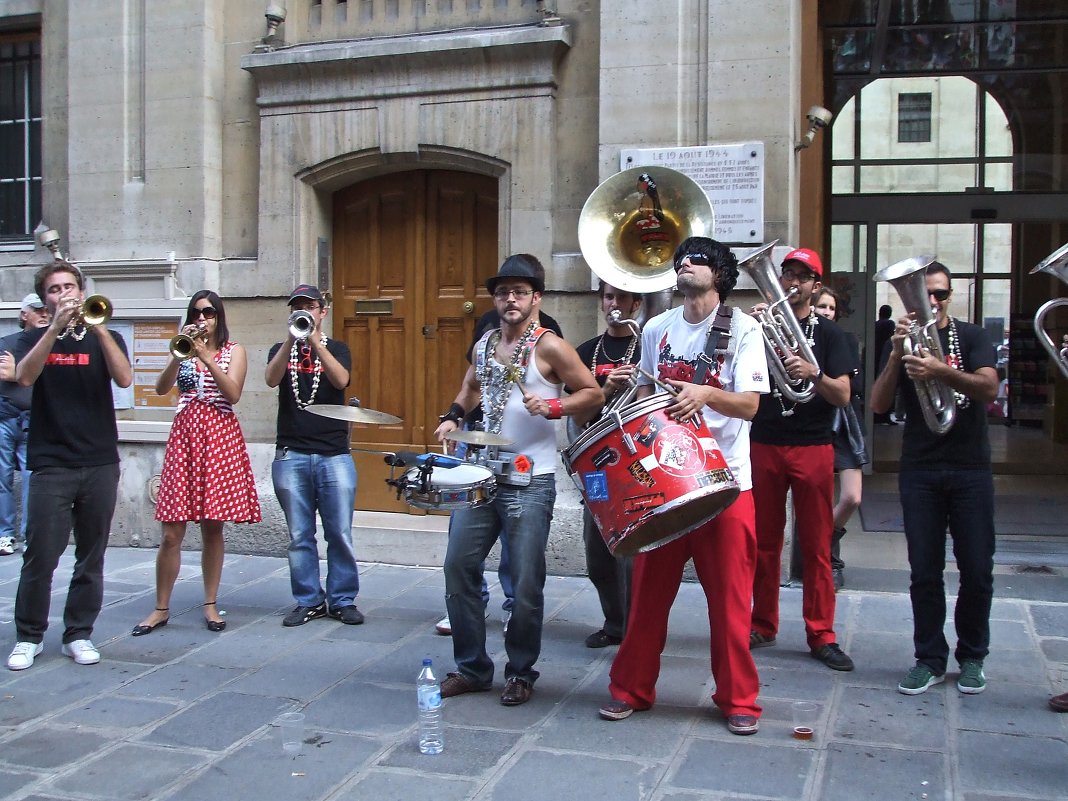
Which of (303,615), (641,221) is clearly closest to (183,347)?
(303,615)

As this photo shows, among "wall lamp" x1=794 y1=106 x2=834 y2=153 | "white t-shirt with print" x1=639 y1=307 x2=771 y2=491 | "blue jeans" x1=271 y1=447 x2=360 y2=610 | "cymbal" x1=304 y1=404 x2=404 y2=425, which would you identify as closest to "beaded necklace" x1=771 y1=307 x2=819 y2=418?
"white t-shirt with print" x1=639 y1=307 x2=771 y2=491

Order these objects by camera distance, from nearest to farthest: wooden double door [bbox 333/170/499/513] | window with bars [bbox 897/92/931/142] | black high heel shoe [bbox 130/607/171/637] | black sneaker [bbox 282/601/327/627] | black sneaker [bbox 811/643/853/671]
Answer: black sneaker [bbox 811/643/853/671] → black high heel shoe [bbox 130/607/171/637] → black sneaker [bbox 282/601/327/627] → wooden double door [bbox 333/170/499/513] → window with bars [bbox 897/92/931/142]

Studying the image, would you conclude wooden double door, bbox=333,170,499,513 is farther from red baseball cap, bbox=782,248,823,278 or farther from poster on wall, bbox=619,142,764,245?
red baseball cap, bbox=782,248,823,278

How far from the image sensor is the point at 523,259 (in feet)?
16.6

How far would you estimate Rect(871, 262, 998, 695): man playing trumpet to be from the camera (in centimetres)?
509

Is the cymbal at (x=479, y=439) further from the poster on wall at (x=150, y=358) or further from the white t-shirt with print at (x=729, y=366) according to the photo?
the poster on wall at (x=150, y=358)

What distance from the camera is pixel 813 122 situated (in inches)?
298

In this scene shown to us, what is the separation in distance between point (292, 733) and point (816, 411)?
9.69 ft

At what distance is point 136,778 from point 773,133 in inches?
211

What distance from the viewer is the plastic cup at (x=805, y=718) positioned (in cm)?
457

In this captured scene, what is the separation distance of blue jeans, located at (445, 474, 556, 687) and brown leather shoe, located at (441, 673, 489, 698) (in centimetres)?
2

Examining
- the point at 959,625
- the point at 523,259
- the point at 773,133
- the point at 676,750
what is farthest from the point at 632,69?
the point at 676,750

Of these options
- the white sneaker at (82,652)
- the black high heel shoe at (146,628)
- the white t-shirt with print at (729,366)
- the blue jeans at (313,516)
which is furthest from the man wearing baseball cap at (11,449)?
the white t-shirt with print at (729,366)

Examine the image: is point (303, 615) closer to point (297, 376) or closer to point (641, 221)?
point (297, 376)
